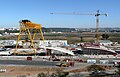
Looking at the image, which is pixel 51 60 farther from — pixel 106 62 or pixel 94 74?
pixel 94 74

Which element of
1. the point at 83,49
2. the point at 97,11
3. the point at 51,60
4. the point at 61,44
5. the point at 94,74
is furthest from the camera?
the point at 97,11

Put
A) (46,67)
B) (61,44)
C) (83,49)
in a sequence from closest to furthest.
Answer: (46,67) < (83,49) < (61,44)

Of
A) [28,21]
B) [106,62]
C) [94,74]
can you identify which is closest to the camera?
[94,74]

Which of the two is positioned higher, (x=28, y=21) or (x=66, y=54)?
(x=28, y=21)

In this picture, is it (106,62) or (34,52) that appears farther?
(34,52)

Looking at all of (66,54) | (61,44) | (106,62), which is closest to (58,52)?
(66,54)

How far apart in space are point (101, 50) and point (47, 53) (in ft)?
32.4

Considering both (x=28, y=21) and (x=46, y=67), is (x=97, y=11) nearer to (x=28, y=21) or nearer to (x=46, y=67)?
(x=28, y=21)

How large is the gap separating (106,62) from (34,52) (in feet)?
50.8

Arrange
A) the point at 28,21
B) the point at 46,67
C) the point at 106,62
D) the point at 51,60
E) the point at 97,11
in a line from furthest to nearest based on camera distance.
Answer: the point at 97,11 → the point at 28,21 → the point at 51,60 → the point at 106,62 → the point at 46,67

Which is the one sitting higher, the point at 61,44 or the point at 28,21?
the point at 28,21

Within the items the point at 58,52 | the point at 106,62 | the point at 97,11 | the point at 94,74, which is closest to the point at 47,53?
the point at 58,52

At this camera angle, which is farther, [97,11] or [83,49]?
[97,11]

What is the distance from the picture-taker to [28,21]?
48.1m
